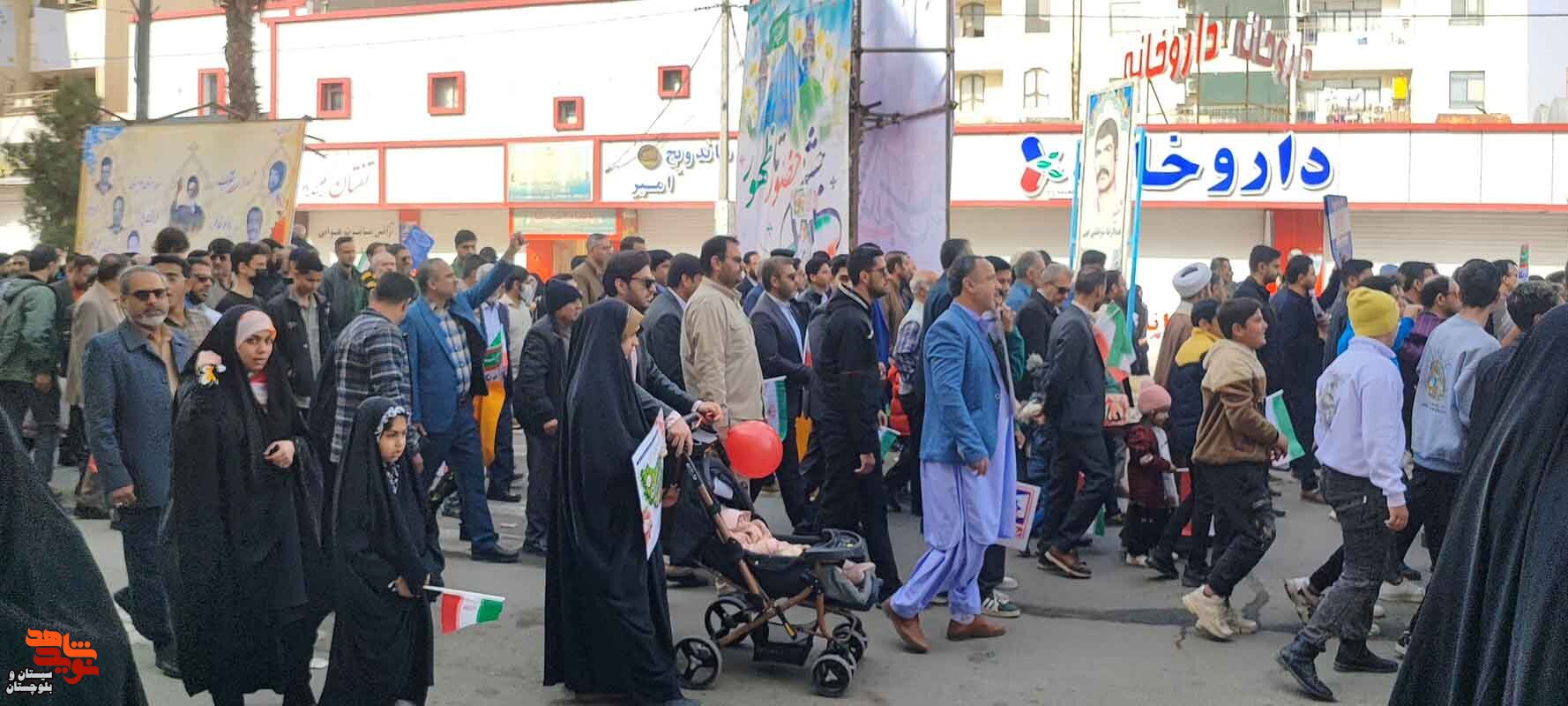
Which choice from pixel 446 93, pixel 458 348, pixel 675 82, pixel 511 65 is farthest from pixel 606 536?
pixel 446 93

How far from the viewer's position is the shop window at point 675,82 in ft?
122

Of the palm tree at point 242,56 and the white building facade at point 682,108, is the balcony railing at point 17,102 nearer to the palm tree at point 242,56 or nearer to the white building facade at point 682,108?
the white building facade at point 682,108

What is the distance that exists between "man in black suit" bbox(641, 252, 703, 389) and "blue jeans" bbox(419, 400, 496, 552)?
1.16 metres

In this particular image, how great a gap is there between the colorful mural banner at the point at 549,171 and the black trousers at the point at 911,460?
26560 millimetres

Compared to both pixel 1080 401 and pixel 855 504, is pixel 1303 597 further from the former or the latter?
pixel 855 504

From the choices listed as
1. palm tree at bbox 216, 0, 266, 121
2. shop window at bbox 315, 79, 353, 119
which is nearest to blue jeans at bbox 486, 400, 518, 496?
palm tree at bbox 216, 0, 266, 121

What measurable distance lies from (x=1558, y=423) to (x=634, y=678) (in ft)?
12.8

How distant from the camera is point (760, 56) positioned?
14828mm

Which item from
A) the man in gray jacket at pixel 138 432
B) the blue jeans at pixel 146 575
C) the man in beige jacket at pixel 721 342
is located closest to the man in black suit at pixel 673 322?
the man in beige jacket at pixel 721 342

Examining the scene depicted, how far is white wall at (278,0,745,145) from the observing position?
3731 cm

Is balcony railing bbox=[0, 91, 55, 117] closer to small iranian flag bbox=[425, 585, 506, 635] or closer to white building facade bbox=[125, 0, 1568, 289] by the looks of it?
white building facade bbox=[125, 0, 1568, 289]

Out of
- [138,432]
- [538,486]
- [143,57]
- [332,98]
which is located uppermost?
[332,98]

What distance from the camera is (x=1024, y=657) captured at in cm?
741

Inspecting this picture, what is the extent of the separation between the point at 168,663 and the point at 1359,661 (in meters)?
5.42
